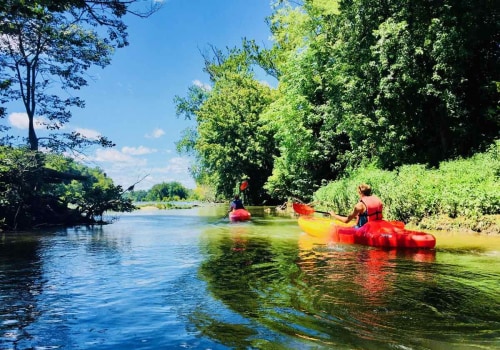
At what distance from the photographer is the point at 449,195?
13.2 m

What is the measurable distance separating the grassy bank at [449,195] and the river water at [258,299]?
4.84 ft

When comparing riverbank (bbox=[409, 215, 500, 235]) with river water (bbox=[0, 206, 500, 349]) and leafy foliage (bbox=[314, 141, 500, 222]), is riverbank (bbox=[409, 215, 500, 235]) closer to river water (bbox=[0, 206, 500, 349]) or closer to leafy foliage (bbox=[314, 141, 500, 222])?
leafy foliage (bbox=[314, 141, 500, 222])

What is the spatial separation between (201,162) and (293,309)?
4109 cm

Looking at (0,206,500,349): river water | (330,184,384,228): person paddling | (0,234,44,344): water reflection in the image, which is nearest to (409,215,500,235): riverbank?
(0,206,500,349): river water

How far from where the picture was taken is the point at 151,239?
14984mm

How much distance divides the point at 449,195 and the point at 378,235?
14.0 feet

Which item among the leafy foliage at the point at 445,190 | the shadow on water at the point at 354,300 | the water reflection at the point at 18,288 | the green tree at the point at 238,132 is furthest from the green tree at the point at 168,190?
the shadow on water at the point at 354,300

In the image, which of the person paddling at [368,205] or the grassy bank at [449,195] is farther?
the grassy bank at [449,195]

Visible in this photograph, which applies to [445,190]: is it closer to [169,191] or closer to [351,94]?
[351,94]

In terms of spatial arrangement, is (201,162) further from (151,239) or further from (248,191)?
(151,239)

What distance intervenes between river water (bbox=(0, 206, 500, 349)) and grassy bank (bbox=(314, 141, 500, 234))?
1.47 meters

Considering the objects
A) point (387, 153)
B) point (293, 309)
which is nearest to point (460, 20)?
point (387, 153)

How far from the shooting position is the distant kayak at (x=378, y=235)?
975 centimetres

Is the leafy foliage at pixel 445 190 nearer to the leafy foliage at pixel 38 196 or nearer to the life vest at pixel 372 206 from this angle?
the life vest at pixel 372 206
